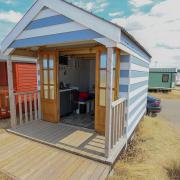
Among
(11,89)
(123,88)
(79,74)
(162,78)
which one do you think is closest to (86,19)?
(123,88)

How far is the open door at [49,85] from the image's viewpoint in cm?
423

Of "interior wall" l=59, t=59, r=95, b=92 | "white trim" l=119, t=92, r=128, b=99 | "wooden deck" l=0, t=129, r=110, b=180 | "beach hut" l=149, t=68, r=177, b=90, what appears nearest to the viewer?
"wooden deck" l=0, t=129, r=110, b=180

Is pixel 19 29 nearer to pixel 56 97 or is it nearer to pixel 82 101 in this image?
pixel 56 97

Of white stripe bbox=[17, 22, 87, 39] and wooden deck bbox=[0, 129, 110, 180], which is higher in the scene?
white stripe bbox=[17, 22, 87, 39]

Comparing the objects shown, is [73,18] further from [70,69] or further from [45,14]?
[70,69]

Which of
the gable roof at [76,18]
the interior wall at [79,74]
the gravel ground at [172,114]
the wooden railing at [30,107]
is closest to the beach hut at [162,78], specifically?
the gravel ground at [172,114]

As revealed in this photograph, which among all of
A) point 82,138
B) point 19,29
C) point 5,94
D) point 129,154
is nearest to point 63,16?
point 19,29

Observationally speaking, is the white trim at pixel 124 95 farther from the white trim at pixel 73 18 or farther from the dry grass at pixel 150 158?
the white trim at pixel 73 18

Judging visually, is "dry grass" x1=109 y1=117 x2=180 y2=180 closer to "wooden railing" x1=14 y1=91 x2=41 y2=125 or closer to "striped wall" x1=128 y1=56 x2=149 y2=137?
"striped wall" x1=128 y1=56 x2=149 y2=137

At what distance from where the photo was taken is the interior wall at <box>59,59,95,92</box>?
17.6ft

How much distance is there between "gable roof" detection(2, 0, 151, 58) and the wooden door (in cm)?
74

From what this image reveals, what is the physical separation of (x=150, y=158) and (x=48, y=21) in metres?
3.67

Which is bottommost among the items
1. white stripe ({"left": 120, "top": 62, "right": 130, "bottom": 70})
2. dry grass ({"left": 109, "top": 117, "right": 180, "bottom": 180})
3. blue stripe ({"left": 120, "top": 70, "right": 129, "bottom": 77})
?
dry grass ({"left": 109, "top": 117, "right": 180, "bottom": 180})

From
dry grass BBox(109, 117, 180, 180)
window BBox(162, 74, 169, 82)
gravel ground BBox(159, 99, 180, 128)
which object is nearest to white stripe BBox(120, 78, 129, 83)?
dry grass BBox(109, 117, 180, 180)
